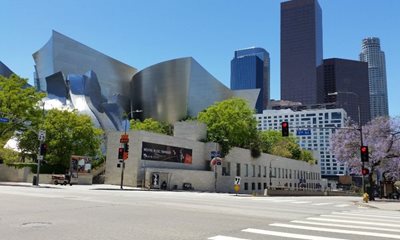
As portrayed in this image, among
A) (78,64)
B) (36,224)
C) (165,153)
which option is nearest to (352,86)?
(78,64)

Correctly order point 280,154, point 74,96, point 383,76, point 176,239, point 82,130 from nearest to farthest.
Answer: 1. point 176,239
2. point 82,130
3. point 280,154
4. point 74,96
5. point 383,76

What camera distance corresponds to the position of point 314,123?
11975 centimetres

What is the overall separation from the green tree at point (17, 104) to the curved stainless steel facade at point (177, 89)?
6171 cm

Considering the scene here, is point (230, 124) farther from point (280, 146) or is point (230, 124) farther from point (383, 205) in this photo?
point (383, 205)

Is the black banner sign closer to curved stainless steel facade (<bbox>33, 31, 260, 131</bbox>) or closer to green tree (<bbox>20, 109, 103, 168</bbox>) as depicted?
green tree (<bbox>20, 109, 103, 168</bbox>)

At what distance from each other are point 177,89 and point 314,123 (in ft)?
134

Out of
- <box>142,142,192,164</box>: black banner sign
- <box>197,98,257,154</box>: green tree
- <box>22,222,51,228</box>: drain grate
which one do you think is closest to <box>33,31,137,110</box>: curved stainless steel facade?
<box>197,98,257,154</box>: green tree

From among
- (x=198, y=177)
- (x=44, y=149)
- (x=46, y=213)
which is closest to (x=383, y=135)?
(x=198, y=177)

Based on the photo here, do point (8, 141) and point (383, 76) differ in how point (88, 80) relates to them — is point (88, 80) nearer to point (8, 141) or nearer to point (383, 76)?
point (8, 141)

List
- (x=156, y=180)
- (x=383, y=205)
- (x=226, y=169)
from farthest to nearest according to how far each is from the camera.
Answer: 1. (x=226, y=169)
2. (x=156, y=180)
3. (x=383, y=205)

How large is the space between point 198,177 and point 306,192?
20.9 m

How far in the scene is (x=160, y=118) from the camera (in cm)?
12000

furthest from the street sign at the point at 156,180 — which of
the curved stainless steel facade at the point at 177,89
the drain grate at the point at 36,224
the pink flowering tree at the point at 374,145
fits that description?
the curved stainless steel facade at the point at 177,89

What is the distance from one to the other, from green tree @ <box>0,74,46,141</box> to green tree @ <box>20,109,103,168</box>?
7.11ft
